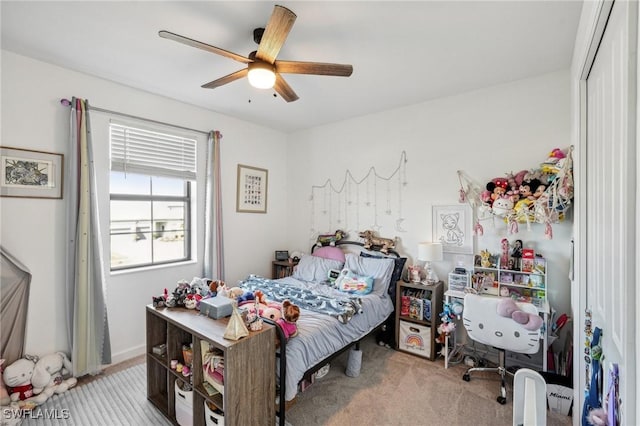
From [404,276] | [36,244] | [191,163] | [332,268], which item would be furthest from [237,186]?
[404,276]

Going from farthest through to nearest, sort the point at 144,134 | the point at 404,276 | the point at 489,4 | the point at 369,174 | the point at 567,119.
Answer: the point at 369,174, the point at 404,276, the point at 144,134, the point at 567,119, the point at 489,4

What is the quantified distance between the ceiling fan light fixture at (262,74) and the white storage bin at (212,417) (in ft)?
6.81

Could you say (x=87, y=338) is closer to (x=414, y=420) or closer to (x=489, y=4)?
(x=414, y=420)

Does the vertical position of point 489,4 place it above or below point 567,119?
above

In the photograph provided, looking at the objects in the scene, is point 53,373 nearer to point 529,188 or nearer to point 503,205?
point 503,205

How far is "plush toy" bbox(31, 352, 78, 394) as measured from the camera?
2.18 meters

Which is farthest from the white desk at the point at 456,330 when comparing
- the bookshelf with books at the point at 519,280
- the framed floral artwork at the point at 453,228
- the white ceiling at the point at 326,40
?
the white ceiling at the point at 326,40

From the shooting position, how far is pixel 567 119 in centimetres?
241

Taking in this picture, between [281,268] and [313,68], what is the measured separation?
113 inches

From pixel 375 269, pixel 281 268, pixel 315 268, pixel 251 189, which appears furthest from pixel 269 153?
pixel 375 269

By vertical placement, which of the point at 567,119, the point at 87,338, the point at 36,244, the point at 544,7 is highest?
the point at 544,7

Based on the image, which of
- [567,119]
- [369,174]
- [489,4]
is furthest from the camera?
[369,174]

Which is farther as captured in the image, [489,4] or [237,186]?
[237,186]

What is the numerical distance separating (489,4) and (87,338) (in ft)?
12.8
